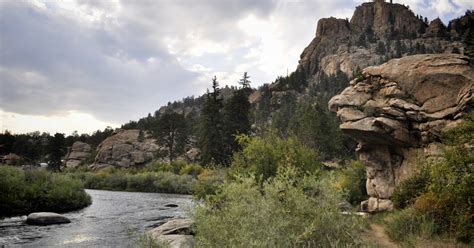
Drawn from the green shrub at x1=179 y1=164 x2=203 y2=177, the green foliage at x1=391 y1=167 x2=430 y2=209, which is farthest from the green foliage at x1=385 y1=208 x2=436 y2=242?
the green shrub at x1=179 y1=164 x2=203 y2=177

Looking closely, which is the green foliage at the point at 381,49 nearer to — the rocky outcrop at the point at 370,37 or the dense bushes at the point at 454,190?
the rocky outcrop at the point at 370,37

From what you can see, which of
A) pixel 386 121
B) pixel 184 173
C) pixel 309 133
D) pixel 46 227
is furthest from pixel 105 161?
pixel 386 121

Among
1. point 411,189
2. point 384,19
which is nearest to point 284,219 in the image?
point 411,189

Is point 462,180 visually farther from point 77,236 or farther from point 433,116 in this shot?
point 77,236

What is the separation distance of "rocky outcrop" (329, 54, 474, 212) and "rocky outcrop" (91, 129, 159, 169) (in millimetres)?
70846

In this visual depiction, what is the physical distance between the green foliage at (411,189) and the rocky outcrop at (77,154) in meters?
87.3

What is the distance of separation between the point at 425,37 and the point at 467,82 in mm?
144818

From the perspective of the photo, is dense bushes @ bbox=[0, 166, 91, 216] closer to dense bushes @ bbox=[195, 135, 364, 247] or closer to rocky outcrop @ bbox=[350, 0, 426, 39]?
dense bushes @ bbox=[195, 135, 364, 247]

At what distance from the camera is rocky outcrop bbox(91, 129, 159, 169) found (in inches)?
3393

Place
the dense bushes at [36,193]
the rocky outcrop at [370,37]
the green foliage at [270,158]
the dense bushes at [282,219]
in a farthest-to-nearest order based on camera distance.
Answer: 1. the rocky outcrop at [370,37]
2. the dense bushes at [36,193]
3. the green foliage at [270,158]
4. the dense bushes at [282,219]

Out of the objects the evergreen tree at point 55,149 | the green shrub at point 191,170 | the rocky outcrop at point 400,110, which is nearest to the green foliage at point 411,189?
the rocky outcrop at point 400,110

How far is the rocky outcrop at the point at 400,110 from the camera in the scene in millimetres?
18594

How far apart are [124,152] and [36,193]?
61.0m

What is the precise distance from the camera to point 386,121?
2008 cm
